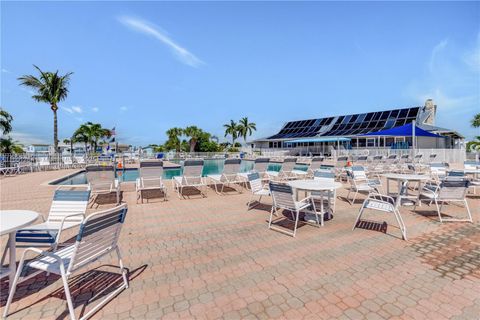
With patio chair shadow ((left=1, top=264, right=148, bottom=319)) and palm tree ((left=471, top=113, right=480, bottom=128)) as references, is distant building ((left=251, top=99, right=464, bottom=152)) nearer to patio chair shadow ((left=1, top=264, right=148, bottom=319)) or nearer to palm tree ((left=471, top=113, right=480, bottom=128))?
palm tree ((left=471, top=113, right=480, bottom=128))

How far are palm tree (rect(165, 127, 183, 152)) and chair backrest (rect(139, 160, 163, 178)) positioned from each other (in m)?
33.4

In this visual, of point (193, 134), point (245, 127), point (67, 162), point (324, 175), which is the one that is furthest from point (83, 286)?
point (245, 127)

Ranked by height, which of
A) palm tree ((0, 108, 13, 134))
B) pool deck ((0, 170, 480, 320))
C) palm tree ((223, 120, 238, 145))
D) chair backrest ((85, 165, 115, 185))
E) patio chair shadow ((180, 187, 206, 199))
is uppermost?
palm tree ((223, 120, 238, 145))

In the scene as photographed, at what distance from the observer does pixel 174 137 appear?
40.9 meters

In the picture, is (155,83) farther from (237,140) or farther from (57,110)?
(57,110)

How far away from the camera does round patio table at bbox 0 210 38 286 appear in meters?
2.15

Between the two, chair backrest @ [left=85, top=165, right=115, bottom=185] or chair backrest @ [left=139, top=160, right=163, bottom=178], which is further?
chair backrest @ [left=139, top=160, right=163, bottom=178]

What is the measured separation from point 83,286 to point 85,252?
2.63 ft

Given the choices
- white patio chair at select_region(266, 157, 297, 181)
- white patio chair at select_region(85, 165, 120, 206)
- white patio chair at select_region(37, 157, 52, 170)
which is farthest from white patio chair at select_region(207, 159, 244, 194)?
white patio chair at select_region(37, 157, 52, 170)

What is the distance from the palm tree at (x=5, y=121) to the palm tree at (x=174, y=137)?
2277 centimetres

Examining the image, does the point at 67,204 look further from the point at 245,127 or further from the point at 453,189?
the point at 245,127

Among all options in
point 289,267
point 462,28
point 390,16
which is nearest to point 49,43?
point 289,267

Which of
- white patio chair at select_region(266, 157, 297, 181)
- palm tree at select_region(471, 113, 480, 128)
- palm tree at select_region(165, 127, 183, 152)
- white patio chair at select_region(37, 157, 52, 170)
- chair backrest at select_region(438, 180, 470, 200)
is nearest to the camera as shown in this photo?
chair backrest at select_region(438, 180, 470, 200)

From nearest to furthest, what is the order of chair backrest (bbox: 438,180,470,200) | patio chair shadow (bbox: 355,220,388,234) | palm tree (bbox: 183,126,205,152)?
patio chair shadow (bbox: 355,220,388,234)
chair backrest (bbox: 438,180,470,200)
palm tree (bbox: 183,126,205,152)
